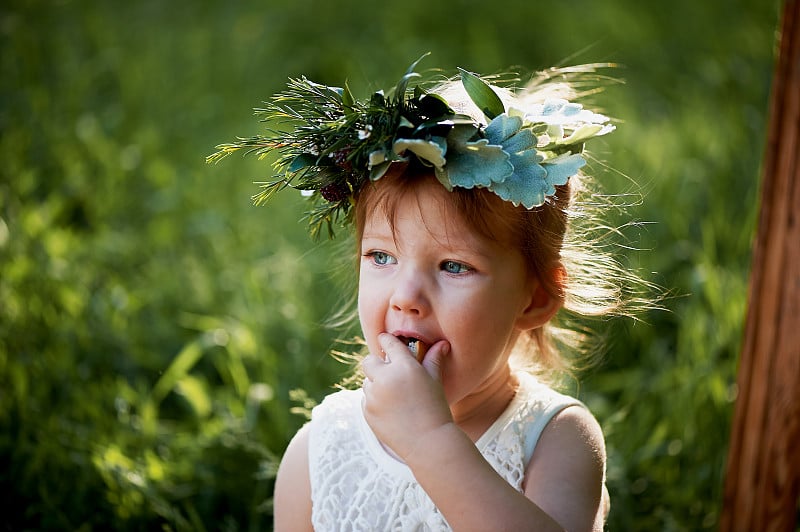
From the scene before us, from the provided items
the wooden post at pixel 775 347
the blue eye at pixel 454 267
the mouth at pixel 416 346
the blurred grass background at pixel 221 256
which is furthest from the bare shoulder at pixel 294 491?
the wooden post at pixel 775 347

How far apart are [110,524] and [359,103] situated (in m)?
1.54

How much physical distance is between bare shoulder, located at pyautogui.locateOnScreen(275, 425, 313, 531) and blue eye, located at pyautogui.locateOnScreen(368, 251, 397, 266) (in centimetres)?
49

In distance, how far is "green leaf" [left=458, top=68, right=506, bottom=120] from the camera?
5.37ft

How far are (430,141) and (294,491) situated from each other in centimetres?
86

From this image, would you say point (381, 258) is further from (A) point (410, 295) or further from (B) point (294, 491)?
(B) point (294, 491)

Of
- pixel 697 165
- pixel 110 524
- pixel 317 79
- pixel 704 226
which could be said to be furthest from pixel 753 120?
pixel 110 524

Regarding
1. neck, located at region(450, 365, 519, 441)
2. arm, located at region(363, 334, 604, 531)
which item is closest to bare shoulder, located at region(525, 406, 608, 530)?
arm, located at region(363, 334, 604, 531)

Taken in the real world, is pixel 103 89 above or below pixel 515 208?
below

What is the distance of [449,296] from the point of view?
1626 millimetres

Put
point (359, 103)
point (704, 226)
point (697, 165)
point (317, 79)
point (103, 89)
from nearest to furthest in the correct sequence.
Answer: point (359, 103), point (704, 226), point (697, 165), point (103, 89), point (317, 79)

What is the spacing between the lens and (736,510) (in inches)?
83.7

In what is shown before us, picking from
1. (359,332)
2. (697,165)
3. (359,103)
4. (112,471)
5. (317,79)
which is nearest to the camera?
(359,103)

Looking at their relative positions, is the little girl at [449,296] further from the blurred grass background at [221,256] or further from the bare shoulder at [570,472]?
the blurred grass background at [221,256]

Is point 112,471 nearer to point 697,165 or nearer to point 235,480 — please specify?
point 235,480
